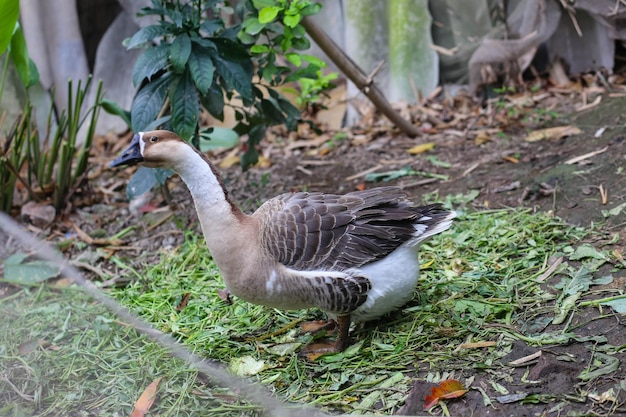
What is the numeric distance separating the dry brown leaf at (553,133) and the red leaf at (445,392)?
2688mm

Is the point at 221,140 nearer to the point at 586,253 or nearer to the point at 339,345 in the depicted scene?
the point at 339,345

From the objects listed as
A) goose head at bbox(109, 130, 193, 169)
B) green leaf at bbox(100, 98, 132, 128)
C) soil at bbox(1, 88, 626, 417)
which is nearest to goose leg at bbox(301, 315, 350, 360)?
soil at bbox(1, 88, 626, 417)

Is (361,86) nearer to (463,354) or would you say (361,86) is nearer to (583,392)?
(463,354)

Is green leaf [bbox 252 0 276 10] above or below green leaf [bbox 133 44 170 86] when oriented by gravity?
above

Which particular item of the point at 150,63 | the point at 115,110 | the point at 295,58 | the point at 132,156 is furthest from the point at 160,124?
the point at 132,156

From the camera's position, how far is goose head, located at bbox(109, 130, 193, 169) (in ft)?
9.00

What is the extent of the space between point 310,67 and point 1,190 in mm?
2231

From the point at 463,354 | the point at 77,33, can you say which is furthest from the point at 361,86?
the point at 77,33

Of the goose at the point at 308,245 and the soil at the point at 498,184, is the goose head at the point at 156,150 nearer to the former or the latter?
the goose at the point at 308,245

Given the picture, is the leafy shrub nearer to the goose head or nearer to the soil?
the soil

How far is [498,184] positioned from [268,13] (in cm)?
177

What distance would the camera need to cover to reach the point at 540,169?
4195mm

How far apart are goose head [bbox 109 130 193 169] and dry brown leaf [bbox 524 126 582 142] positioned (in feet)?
9.33

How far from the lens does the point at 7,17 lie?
11.8ft
